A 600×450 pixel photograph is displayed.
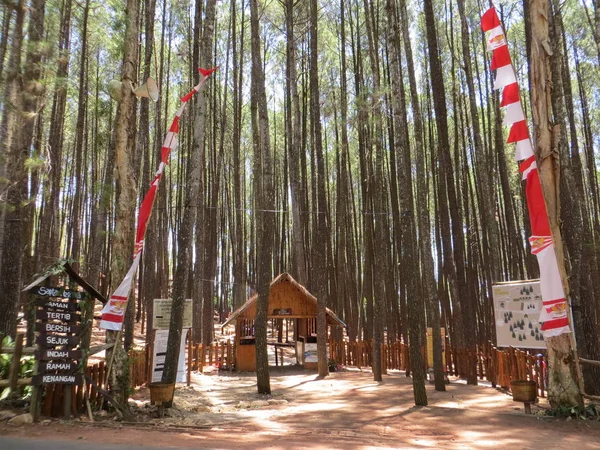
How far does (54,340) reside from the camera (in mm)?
5926

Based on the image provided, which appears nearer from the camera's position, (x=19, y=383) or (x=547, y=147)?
(x=19, y=383)

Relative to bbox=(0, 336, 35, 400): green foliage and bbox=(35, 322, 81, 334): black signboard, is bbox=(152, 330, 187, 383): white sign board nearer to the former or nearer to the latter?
bbox=(0, 336, 35, 400): green foliage

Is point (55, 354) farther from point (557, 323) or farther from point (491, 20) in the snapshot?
point (491, 20)

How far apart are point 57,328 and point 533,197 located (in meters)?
6.90

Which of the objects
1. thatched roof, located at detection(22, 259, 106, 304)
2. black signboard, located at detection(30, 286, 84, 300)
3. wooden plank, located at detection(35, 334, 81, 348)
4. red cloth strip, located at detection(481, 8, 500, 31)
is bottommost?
wooden plank, located at detection(35, 334, 81, 348)

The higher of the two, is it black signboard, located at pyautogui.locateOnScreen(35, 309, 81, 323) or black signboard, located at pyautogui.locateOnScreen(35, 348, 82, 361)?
black signboard, located at pyautogui.locateOnScreen(35, 309, 81, 323)

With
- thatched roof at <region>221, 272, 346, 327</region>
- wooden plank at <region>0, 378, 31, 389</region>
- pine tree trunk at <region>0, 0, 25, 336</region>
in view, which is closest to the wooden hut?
thatched roof at <region>221, 272, 346, 327</region>

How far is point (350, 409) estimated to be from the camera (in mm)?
7438

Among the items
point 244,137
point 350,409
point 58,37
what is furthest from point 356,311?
point 58,37

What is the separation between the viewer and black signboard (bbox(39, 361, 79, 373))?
5.75 meters

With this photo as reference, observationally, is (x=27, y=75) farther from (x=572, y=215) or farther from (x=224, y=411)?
(x=572, y=215)

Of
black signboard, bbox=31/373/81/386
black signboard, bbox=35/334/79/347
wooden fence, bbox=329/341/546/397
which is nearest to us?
black signboard, bbox=31/373/81/386

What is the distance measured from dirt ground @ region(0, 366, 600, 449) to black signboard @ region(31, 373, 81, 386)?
478 mm

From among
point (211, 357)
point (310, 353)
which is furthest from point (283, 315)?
point (211, 357)
